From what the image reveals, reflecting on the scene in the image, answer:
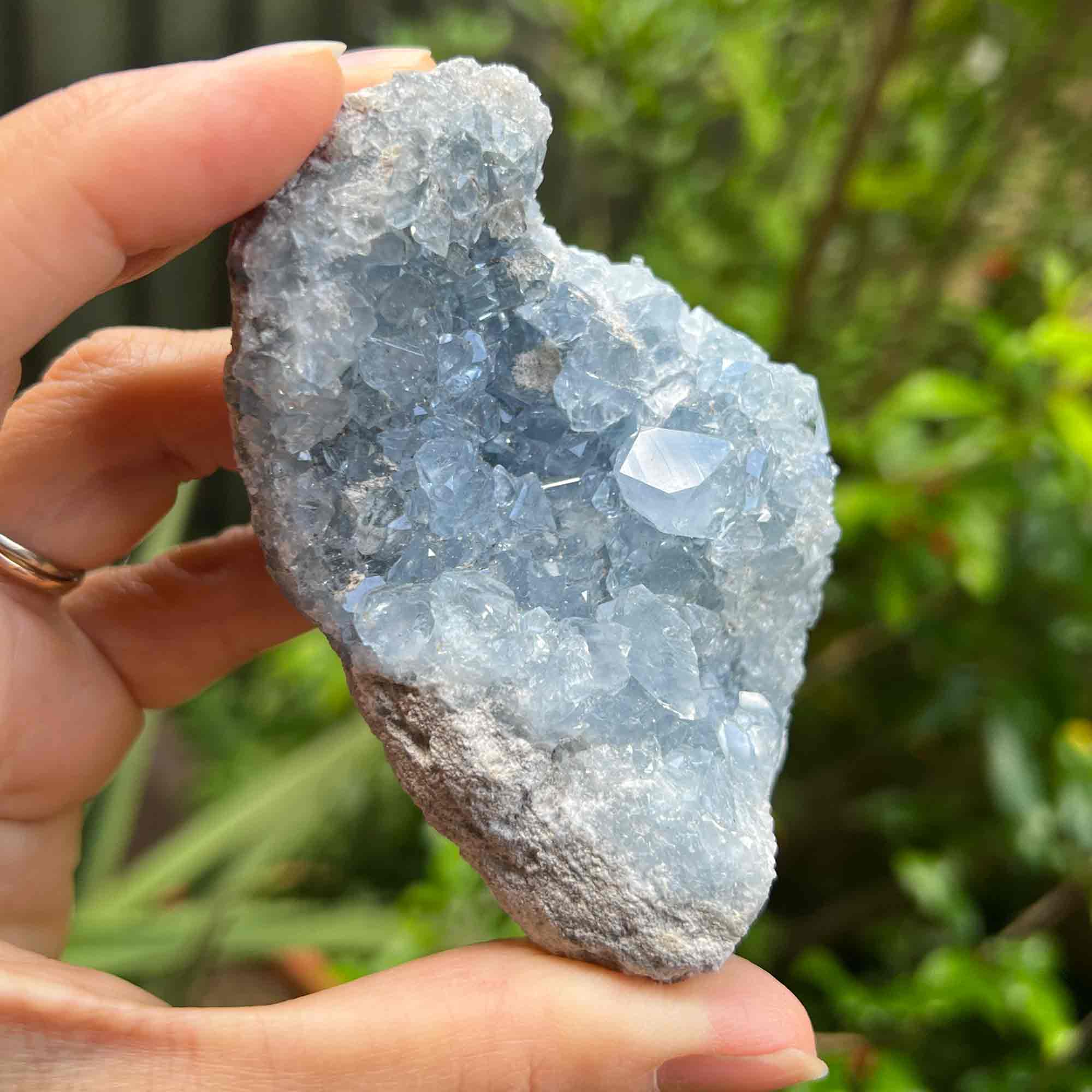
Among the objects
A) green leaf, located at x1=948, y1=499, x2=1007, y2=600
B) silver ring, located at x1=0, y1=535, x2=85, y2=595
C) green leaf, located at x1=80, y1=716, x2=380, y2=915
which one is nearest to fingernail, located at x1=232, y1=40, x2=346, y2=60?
silver ring, located at x1=0, y1=535, x2=85, y2=595

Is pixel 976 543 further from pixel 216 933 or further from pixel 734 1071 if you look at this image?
pixel 216 933

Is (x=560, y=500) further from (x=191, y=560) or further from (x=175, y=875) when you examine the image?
(x=175, y=875)

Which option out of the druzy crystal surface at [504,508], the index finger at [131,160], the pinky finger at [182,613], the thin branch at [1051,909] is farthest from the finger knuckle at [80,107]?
the thin branch at [1051,909]

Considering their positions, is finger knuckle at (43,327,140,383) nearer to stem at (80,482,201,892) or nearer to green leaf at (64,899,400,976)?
stem at (80,482,201,892)

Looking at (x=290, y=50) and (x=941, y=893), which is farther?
(x=941, y=893)

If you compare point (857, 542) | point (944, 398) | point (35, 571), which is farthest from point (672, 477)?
point (857, 542)

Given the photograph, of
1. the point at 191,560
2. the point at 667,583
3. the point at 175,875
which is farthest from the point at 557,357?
the point at 175,875
